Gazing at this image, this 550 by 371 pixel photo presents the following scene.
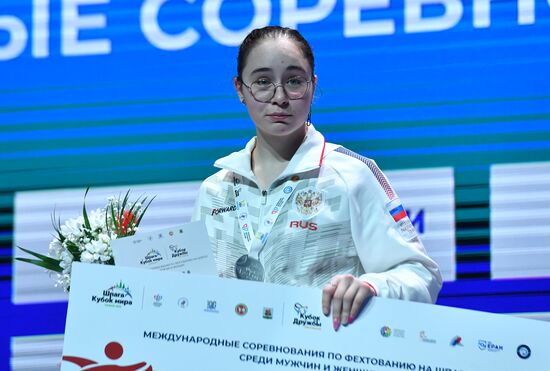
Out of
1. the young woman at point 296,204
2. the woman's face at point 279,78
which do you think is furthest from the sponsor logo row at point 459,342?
the woman's face at point 279,78

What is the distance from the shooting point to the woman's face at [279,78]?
2.13 metres

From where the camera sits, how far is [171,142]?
3.31m

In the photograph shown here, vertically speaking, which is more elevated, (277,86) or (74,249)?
(277,86)

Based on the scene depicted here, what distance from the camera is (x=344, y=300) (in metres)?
1.63

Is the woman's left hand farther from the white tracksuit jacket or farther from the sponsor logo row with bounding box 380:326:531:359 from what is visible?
the white tracksuit jacket

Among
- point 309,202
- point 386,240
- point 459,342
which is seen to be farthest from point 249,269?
point 459,342

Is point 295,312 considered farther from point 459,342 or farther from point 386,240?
point 386,240

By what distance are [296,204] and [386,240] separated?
0.87ft

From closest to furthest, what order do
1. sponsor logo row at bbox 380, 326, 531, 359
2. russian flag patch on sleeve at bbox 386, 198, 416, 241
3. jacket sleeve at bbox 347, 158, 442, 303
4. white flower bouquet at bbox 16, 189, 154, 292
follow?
sponsor logo row at bbox 380, 326, 531, 359 → jacket sleeve at bbox 347, 158, 442, 303 → russian flag patch on sleeve at bbox 386, 198, 416, 241 → white flower bouquet at bbox 16, 189, 154, 292

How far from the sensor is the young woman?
206cm

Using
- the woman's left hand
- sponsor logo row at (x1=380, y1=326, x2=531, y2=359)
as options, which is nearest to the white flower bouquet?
the woman's left hand

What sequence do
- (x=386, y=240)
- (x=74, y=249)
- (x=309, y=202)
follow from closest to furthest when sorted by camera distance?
(x=386, y=240) → (x=309, y=202) → (x=74, y=249)

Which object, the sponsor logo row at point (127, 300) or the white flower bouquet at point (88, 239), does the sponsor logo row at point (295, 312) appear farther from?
the white flower bouquet at point (88, 239)

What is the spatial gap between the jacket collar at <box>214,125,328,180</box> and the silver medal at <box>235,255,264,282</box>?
0.76 ft
